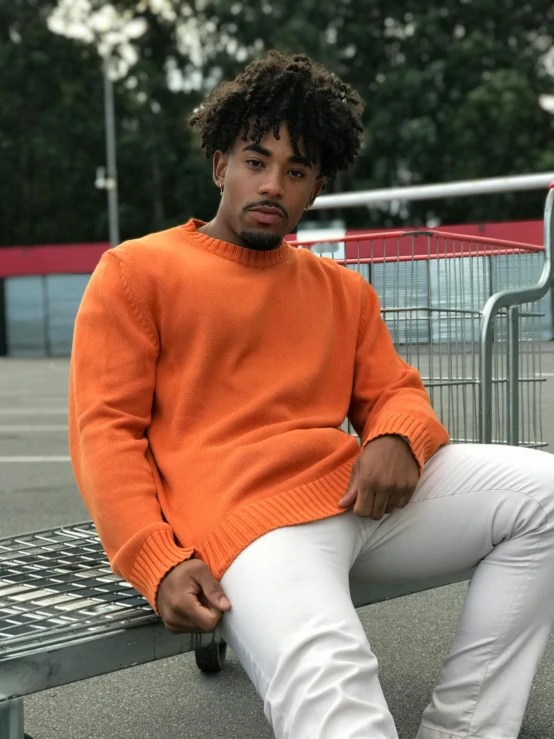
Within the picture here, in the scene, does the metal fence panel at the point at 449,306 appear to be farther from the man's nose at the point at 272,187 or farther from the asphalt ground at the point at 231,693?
the man's nose at the point at 272,187

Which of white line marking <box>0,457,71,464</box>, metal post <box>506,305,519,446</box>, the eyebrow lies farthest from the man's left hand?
white line marking <box>0,457,71,464</box>

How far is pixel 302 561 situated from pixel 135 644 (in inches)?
16.2

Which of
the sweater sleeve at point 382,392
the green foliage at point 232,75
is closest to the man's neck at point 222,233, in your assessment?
the sweater sleeve at point 382,392

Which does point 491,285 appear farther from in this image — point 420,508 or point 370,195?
point 420,508

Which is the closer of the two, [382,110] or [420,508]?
[420,508]

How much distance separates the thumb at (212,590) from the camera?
6.60ft

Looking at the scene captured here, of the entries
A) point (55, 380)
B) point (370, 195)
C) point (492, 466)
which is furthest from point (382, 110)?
point (492, 466)

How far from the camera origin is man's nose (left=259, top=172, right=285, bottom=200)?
237cm

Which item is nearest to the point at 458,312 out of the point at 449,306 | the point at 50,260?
the point at 449,306

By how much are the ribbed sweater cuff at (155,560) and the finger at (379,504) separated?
0.38 m

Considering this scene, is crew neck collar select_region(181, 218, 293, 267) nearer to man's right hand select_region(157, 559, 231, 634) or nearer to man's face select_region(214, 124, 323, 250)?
man's face select_region(214, 124, 323, 250)

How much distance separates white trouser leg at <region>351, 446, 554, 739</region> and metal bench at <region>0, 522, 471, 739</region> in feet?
0.68

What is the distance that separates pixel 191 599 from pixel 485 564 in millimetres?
669

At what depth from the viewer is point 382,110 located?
34469 millimetres
